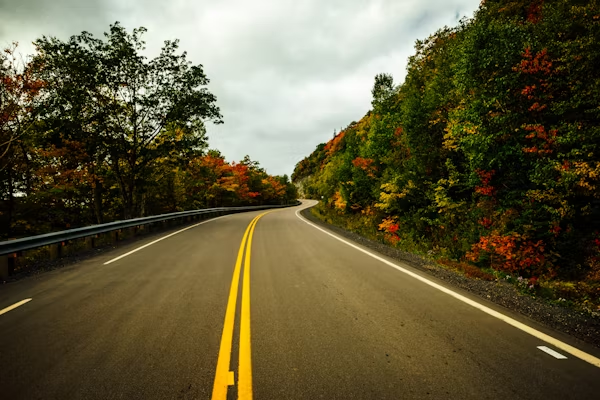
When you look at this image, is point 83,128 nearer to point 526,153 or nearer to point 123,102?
point 123,102

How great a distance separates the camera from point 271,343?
3.16 m

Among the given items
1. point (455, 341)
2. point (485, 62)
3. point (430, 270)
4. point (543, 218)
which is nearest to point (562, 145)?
point (543, 218)

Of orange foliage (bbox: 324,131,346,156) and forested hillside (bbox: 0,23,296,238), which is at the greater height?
orange foliage (bbox: 324,131,346,156)

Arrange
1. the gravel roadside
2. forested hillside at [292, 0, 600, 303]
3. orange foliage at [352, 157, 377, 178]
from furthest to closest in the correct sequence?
1. orange foliage at [352, 157, 377, 178]
2. forested hillside at [292, 0, 600, 303]
3. the gravel roadside

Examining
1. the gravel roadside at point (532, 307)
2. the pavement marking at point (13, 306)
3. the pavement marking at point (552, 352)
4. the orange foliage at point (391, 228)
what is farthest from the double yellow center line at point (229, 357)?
the orange foliage at point (391, 228)

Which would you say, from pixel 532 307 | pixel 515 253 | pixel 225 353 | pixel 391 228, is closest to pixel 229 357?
pixel 225 353

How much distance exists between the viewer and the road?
242 centimetres

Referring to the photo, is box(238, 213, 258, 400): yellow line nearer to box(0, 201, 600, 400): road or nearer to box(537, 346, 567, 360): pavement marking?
box(0, 201, 600, 400): road

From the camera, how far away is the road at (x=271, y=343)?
242cm

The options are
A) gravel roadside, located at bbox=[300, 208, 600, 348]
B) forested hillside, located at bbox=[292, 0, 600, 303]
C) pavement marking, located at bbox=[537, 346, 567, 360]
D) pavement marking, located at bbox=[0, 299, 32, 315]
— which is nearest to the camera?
pavement marking, located at bbox=[537, 346, 567, 360]

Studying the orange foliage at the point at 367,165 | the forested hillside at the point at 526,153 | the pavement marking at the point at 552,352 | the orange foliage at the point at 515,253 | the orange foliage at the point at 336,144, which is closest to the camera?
the pavement marking at the point at 552,352

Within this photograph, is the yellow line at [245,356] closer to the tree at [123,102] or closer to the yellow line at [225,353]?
the yellow line at [225,353]

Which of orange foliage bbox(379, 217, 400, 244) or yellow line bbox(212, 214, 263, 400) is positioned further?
orange foliage bbox(379, 217, 400, 244)

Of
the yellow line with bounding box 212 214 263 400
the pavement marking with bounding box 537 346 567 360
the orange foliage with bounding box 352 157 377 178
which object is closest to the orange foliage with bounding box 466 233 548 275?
the pavement marking with bounding box 537 346 567 360
